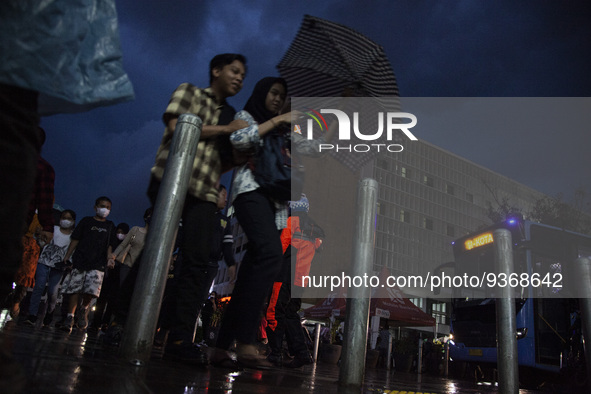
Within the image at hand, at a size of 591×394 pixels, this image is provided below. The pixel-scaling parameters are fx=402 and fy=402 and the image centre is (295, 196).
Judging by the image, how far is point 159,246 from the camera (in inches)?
84.6

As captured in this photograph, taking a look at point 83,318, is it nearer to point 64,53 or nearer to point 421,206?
point 64,53

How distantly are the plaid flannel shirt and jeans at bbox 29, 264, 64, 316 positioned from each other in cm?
523

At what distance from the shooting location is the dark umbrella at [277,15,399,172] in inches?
135

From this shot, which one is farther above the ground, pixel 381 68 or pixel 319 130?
pixel 381 68

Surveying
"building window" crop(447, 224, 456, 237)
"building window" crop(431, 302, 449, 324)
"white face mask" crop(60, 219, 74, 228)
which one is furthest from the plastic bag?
"building window" crop(447, 224, 456, 237)

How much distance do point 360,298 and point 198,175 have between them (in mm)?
1384

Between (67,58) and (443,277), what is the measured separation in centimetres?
1043

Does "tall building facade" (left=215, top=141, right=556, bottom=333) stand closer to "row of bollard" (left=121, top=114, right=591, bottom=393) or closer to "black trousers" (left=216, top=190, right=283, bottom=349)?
"row of bollard" (left=121, top=114, right=591, bottom=393)

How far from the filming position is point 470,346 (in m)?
9.80

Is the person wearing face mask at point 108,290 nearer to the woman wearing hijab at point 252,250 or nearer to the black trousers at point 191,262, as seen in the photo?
the black trousers at point 191,262

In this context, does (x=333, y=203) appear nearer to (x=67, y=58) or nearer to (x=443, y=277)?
(x=443, y=277)

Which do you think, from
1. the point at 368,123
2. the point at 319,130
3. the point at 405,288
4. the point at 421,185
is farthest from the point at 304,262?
the point at 421,185

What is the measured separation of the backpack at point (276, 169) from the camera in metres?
2.47

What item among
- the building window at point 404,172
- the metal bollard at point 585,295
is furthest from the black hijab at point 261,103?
the building window at point 404,172
